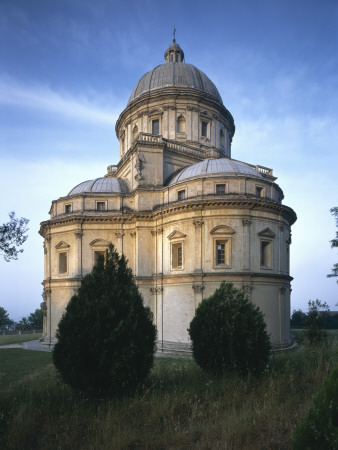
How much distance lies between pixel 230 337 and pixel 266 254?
1558cm

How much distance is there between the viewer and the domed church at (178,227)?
25656mm

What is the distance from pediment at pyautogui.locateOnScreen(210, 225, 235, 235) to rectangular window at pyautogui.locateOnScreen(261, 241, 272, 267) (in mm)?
3069

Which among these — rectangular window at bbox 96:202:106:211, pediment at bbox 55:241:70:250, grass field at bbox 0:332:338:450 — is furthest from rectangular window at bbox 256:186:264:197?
pediment at bbox 55:241:70:250

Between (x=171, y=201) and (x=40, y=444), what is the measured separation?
21165mm

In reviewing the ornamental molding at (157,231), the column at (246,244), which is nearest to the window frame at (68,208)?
the ornamental molding at (157,231)

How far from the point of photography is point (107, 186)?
1265 inches

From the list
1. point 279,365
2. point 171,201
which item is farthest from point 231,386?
point 171,201

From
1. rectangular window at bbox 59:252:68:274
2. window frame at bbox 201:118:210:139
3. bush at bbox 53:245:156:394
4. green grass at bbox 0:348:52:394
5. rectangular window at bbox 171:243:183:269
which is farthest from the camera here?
window frame at bbox 201:118:210:139

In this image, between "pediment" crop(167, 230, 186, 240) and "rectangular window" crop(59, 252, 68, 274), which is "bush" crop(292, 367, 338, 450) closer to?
"pediment" crop(167, 230, 186, 240)

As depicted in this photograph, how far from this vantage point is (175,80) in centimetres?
3841

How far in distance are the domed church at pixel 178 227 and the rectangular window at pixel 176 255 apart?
78 mm

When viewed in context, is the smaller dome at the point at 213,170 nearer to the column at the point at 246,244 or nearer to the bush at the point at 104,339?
the column at the point at 246,244

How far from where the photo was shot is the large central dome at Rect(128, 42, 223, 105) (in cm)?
3809

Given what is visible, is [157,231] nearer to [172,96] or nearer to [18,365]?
[18,365]
